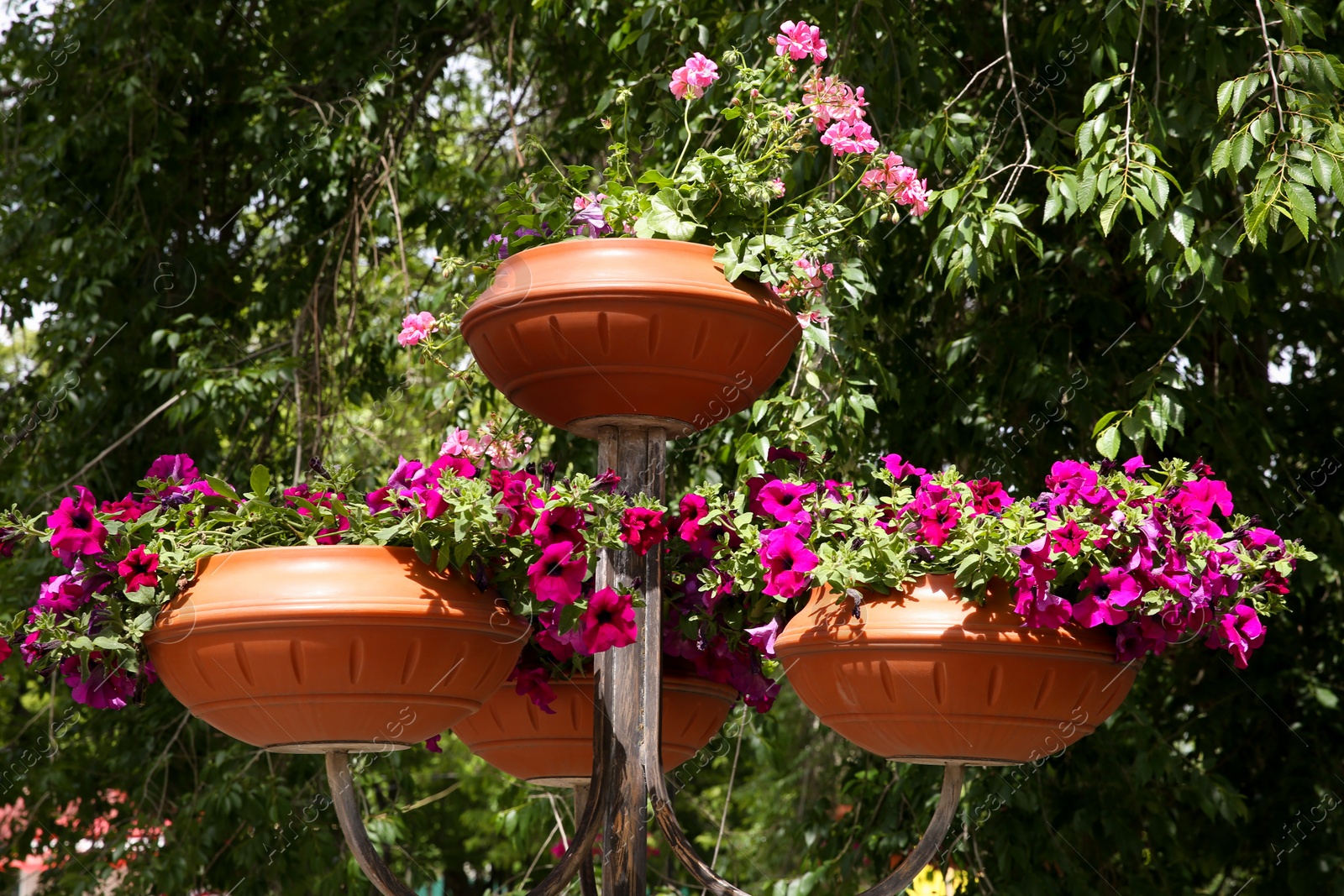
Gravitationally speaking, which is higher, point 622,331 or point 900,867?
point 622,331

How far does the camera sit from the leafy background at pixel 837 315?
9.65 feet

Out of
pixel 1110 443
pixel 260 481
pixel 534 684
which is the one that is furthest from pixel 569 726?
pixel 1110 443

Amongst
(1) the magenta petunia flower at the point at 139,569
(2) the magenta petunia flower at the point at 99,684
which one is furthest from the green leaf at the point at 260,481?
(2) the magenta petunia flower at the point at 99,684

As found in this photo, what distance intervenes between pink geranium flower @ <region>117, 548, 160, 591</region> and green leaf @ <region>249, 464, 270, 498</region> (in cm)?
13

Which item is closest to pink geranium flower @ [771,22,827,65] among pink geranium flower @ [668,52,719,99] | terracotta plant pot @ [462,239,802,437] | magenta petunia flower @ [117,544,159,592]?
pink geranium flower @ [668,52,719,99]

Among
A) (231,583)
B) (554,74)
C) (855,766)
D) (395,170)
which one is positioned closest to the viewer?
(231,583)

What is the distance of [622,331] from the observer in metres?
1.53

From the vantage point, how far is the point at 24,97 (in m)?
4.49

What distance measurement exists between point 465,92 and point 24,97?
1.54 meters

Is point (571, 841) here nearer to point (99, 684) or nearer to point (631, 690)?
point (631, 690)

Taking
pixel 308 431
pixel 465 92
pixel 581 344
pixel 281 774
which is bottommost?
pixel 281 774

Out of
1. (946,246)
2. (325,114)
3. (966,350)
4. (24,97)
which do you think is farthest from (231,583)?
(24,97)

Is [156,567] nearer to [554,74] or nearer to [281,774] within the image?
[281,774]

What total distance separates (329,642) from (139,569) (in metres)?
0.25
